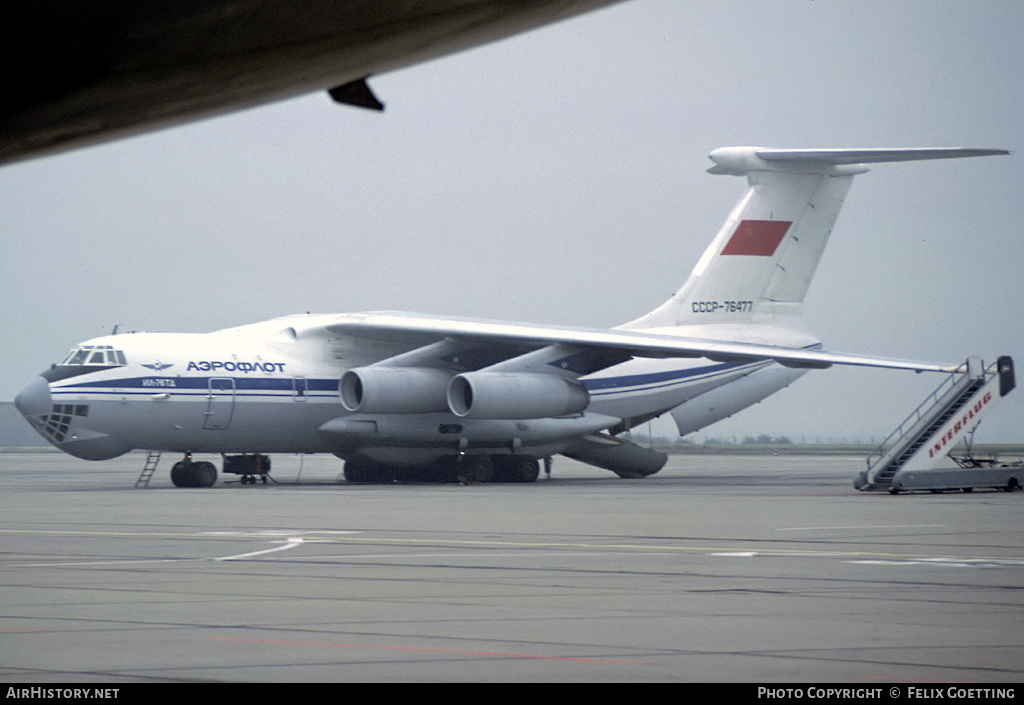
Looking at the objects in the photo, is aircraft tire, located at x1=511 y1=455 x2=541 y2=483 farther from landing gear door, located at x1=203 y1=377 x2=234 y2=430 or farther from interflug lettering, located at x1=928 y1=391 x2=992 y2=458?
interflug lettering, located at x1=928 y1=391 x2=992 y2=458

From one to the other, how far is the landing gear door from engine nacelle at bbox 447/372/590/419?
13.2 feet

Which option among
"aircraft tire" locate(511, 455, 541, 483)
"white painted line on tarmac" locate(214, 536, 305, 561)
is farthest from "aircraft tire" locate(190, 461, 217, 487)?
"white painted line on tarmac" locate(214, 536, 305, 561)

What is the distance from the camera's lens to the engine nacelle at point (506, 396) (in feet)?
82.9

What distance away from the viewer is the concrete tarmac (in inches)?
225

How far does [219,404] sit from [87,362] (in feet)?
8.00

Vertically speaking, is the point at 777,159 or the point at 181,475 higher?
the point at 777,159

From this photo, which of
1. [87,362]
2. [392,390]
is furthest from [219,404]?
[392,390]

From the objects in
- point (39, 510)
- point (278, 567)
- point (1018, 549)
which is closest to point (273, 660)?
point (278, 567)

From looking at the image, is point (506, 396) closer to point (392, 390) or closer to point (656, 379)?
point (392, 390)

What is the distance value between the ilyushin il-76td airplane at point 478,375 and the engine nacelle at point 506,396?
36mm

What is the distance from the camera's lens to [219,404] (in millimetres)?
25531

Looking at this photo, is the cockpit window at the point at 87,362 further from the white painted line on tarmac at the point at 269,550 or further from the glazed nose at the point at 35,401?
the white painted line on tarmac at the point at 269,550
